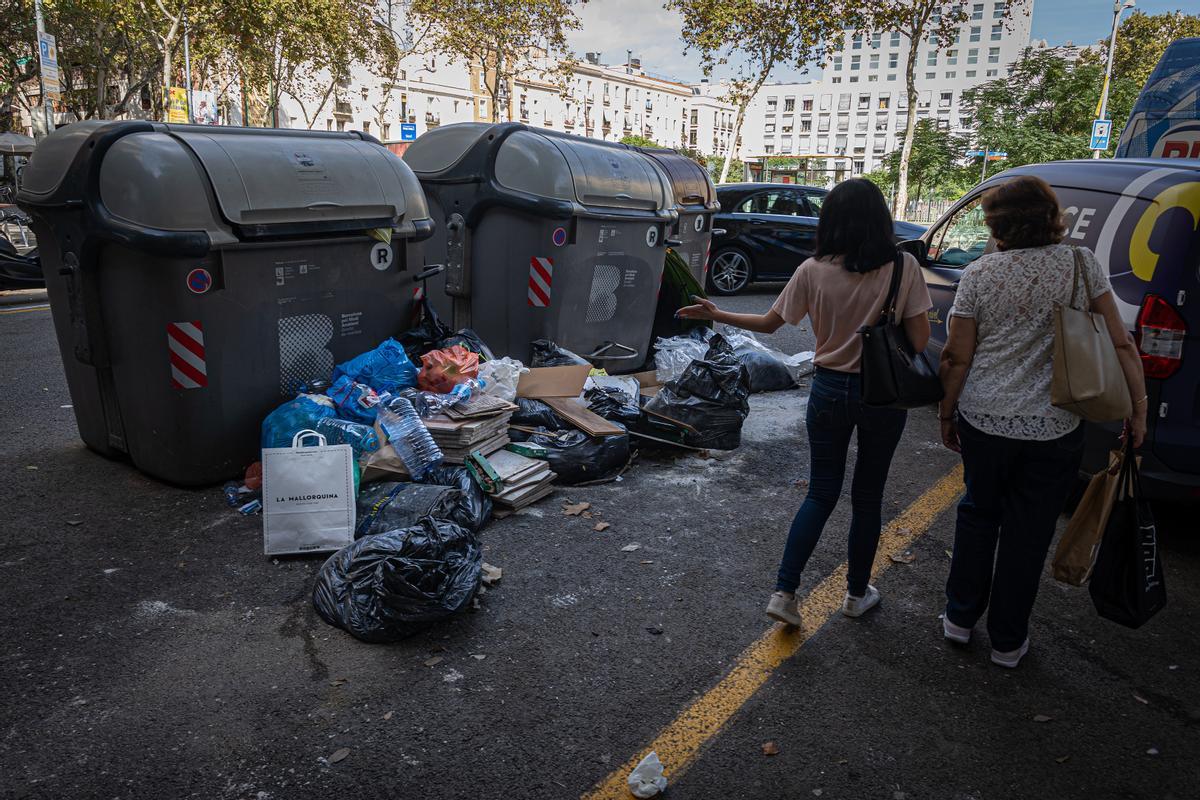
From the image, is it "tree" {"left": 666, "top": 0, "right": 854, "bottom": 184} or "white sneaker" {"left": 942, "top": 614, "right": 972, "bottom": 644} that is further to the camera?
"tree" {"left": 666, "top": 0, "right": 854, "bottom": 184}

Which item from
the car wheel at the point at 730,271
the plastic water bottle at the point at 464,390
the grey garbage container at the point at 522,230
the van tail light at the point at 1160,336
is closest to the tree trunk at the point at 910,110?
the car wheel at the point at 730,271

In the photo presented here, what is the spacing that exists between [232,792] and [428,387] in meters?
2.90

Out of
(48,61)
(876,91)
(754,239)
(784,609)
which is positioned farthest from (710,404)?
(876,91)

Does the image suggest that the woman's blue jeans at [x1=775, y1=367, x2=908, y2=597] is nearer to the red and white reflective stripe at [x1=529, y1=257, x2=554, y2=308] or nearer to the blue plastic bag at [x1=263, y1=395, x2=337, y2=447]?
the blue plastic bag at [x1=263, y1=395, x2=337, y2=447]

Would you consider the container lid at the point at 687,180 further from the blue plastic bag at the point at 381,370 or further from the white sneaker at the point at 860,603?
the white sneaker at the point at 860,603

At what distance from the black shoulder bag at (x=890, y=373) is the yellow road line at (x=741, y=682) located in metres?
0.98

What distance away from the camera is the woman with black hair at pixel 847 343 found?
3096 mm

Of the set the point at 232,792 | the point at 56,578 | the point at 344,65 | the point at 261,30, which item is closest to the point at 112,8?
the point at 261,30

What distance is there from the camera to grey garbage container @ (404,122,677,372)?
6.29 metres

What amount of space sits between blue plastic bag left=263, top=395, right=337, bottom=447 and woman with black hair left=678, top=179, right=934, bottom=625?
247cm

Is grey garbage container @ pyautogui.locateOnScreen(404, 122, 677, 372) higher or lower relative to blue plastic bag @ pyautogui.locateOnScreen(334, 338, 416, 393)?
higher

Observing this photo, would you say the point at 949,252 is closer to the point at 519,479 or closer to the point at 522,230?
the point at 522,230

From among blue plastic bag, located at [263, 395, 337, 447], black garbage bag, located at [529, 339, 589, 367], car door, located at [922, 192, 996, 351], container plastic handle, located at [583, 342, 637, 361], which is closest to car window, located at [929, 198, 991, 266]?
car door, located at [922, 192, 996, 351]

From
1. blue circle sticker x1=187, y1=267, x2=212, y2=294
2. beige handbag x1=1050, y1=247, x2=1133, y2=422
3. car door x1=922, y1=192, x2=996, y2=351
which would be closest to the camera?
beige handbag x1=1050, y1=247, x2=1133, y2=422
